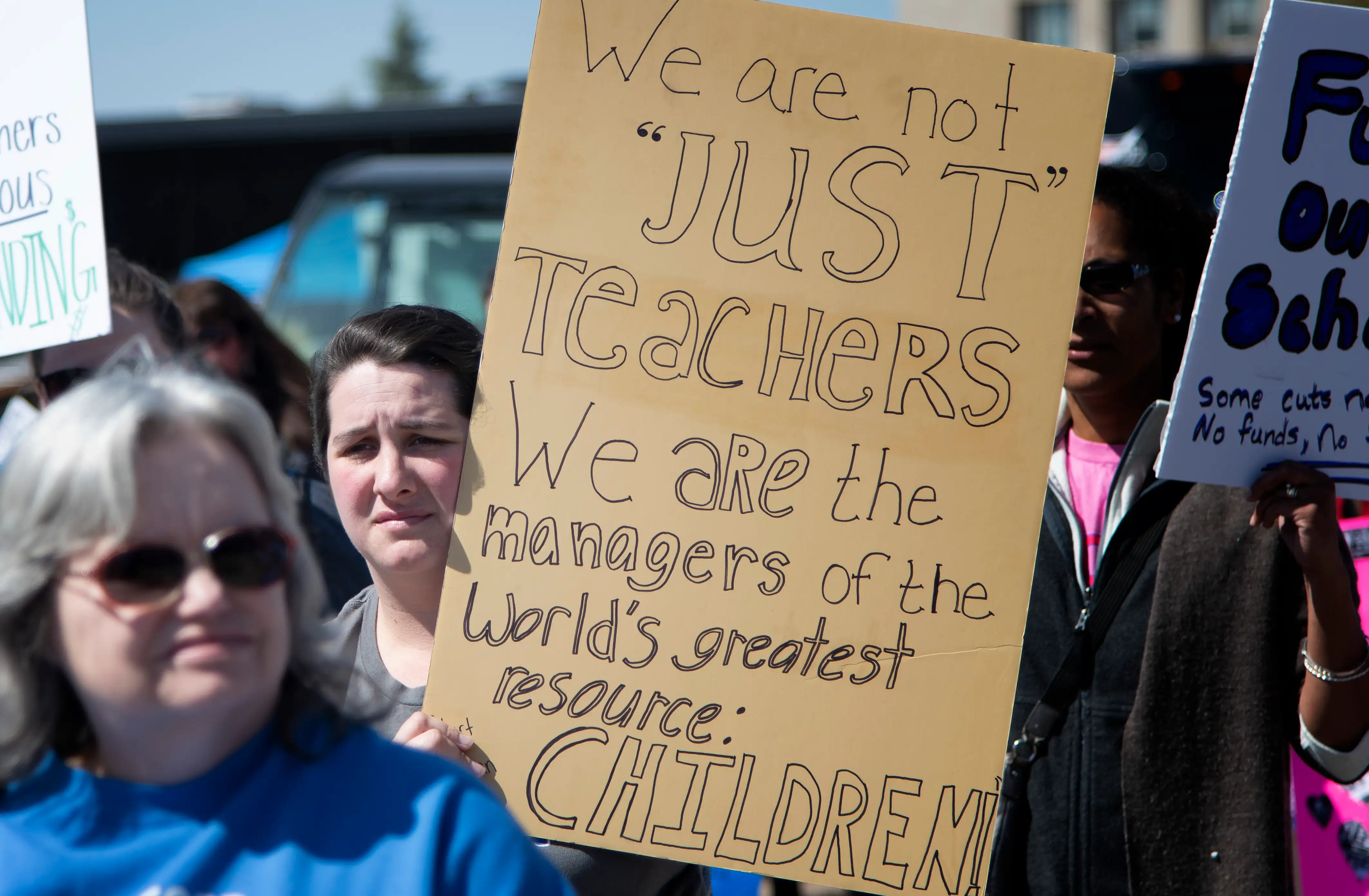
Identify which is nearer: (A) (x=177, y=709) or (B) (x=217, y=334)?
(A) (x=177, y=709)

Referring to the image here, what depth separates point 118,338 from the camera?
2838 millimetres

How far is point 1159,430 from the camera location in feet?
7.80

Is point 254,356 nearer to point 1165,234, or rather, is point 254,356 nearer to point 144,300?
point 144,300

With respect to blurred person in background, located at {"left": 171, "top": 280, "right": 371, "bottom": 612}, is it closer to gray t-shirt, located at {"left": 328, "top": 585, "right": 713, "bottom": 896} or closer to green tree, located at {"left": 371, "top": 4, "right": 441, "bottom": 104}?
gray t-shirt, located at {"left": 328, "top": 585, "right": 713, "bottom": 896}

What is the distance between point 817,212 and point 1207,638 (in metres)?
1.00

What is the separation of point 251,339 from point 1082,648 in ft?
9.75

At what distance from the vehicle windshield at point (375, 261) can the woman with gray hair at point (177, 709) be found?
27.3 feet

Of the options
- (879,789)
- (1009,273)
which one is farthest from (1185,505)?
(879,789)

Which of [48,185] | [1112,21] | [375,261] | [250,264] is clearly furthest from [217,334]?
[1112,21]

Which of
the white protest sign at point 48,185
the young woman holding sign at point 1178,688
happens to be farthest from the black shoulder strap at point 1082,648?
the white protest sign at point 48,185

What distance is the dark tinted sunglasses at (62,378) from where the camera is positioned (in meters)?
2.81

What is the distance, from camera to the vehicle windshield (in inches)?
385

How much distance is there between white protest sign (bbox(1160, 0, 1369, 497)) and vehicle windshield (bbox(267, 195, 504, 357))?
7.96 meters

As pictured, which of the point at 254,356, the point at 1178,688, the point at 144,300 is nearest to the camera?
the point at 1178,688
